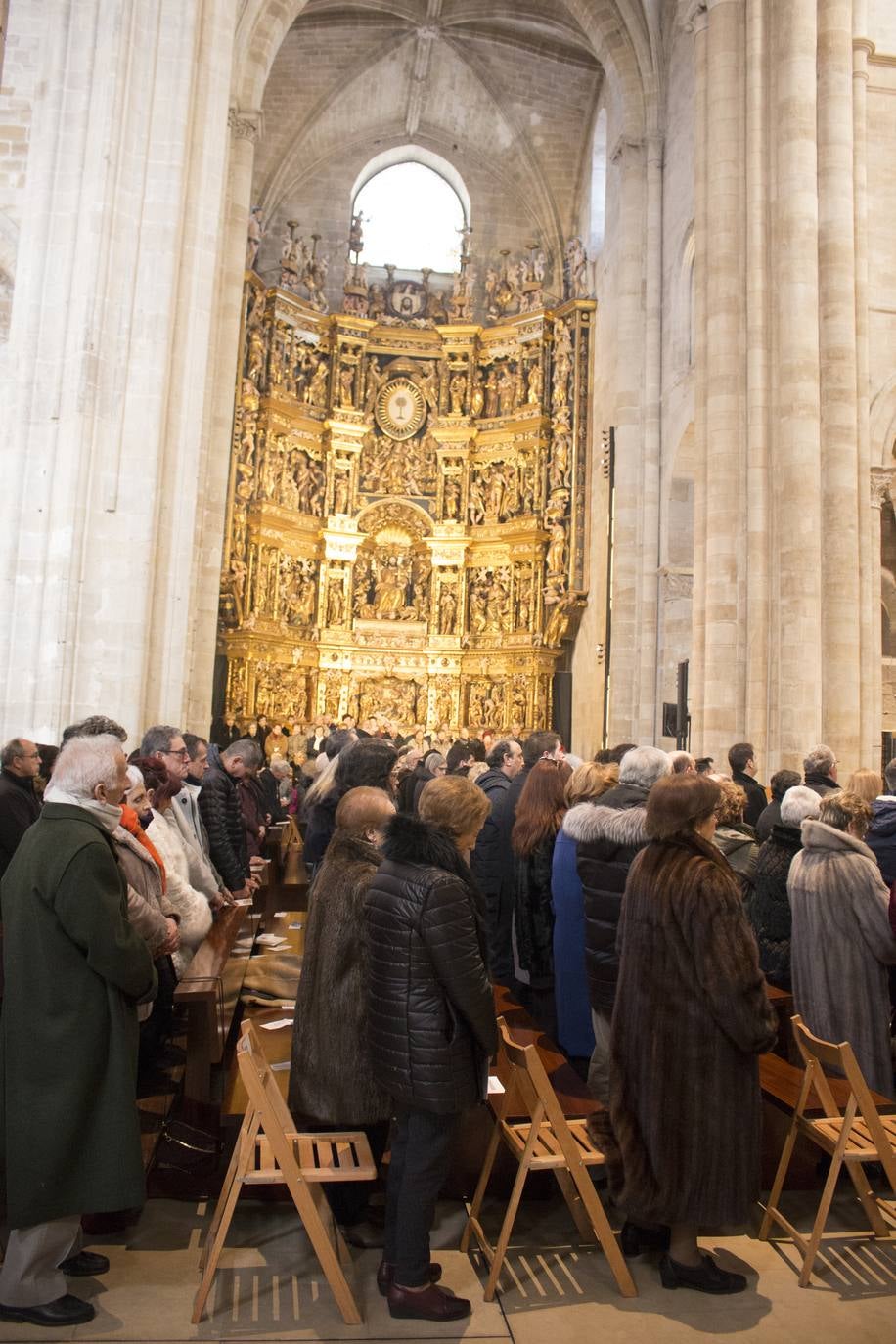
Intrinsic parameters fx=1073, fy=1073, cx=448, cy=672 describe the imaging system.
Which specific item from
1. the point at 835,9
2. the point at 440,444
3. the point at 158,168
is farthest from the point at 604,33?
the point at 158,168

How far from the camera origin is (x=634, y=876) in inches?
136

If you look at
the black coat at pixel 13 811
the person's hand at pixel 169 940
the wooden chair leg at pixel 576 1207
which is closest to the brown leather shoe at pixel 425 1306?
the wooden chair leg at pixel 576 1207

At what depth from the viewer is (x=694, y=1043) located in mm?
3287

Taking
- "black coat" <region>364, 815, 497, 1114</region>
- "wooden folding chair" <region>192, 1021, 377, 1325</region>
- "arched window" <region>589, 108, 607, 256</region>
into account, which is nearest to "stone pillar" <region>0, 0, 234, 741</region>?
"wooden folding chair" <region>192, 1021, 377, 1325</region>

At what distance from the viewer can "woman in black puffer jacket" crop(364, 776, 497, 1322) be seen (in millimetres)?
3162

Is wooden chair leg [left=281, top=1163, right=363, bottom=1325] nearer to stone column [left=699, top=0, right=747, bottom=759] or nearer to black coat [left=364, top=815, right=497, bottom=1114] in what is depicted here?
black coat [left=364, top=815, right=497, bottom=1114]

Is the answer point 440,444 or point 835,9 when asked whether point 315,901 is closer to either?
point 835,9

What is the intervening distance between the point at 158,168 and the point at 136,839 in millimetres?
7527

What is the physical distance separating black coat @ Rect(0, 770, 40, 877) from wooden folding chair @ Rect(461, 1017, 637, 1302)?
258 centimetres

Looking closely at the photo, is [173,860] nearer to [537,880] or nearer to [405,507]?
[537,880]

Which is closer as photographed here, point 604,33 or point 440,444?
point 604,33

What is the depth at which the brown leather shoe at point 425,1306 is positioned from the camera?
3158 millimetres

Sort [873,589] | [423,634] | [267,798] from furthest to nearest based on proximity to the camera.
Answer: [423,634] → [873,589] → [267,798]

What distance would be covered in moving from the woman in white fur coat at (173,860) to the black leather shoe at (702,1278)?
7.51ft
